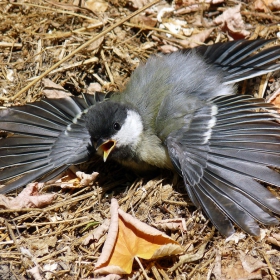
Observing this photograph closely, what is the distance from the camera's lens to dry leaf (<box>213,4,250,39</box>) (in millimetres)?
4371

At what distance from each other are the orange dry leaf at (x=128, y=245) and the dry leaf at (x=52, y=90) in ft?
4.67

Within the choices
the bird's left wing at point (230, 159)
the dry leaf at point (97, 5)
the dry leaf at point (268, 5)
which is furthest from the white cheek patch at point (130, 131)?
the dry leaf at point (268, 5)

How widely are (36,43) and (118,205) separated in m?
1.82

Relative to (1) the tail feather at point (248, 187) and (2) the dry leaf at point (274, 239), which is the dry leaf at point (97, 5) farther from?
(2) the dry leaf at point (274, 239)

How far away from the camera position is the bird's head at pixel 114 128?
135 inches

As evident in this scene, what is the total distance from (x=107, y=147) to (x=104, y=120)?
0.24 m

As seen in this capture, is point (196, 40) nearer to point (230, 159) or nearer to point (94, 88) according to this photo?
point (94, 88)

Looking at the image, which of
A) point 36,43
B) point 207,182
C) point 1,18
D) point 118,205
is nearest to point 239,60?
point 207,182

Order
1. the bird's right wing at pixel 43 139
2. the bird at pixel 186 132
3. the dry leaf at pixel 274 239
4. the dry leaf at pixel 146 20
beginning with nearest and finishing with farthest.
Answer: the dry leaf at pixel 274 239
the bird at pixel 186 132
the bird's right wing at pixel 43 139
the dry leaf at pixel 146 20

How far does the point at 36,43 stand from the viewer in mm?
4492

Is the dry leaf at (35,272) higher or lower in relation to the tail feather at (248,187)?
lower

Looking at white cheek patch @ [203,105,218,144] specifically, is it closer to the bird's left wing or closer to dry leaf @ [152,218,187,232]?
the bird's left wing

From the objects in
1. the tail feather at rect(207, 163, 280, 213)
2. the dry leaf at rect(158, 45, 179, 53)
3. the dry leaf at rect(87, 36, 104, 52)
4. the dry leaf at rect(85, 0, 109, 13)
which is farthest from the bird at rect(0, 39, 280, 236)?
the dry leaf at rect(85, 0, 109, 13)

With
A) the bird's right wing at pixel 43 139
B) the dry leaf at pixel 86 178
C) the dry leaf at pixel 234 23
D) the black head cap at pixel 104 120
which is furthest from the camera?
the dry leaf at pixel 234 23
